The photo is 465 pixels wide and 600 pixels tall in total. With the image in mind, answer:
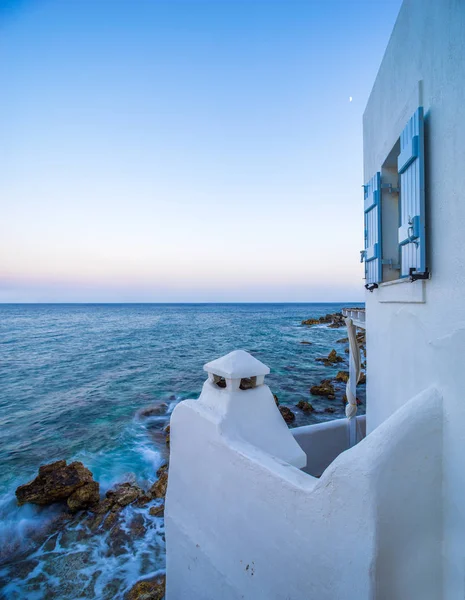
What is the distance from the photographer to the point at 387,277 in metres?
3.98

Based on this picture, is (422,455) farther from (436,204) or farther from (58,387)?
(58,387)

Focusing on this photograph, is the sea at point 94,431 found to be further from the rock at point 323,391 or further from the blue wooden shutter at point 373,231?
the blue wooden shutter at point 373,231

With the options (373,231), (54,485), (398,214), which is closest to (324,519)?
(373,231)

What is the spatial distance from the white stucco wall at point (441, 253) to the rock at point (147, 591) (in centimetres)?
554

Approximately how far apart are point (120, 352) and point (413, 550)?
105 feet

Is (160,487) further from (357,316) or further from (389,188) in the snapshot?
(389,188)

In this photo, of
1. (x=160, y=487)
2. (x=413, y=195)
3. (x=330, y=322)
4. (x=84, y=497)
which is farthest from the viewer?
(x=330, y=322)

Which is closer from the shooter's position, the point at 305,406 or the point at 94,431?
the point at 94,431

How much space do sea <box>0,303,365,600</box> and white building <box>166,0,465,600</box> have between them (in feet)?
14.1

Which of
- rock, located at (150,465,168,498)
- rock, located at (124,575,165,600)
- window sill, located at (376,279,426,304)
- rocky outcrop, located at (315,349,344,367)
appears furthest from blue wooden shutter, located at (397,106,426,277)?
rocky outcrop, located at (315,349,344,367)

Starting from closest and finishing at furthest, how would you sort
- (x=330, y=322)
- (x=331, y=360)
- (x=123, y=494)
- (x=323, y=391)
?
1. (x=123, y=494)
2. (x=323, y=391)
3. (x=331, y=360)
4. (x=330, y=322)

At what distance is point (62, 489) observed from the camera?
8.90 meters

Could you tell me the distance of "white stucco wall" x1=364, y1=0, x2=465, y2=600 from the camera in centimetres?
212

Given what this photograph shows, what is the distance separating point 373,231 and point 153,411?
47.7 ft
